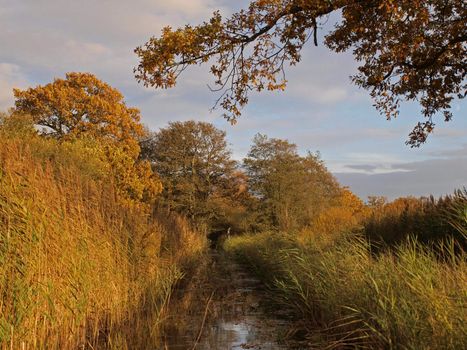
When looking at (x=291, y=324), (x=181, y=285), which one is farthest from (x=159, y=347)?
(x=181, y=285)

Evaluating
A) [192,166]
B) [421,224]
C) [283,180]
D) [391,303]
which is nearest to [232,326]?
[391,303]

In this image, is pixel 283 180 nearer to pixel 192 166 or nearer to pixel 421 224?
pixel 192 166

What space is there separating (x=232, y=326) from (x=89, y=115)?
93.3ft

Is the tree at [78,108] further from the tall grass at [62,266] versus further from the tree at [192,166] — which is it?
the tall grass at [62,266]

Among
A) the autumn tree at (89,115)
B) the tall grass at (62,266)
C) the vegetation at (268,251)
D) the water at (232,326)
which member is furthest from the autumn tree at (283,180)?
the tall grass at (62,266)

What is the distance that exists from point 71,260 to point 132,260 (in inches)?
109

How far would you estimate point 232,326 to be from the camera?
8031mm

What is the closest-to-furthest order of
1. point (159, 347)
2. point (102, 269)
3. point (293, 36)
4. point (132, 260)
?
point (159, 347), point (102, 269), point (132, 260), point (293, 36)

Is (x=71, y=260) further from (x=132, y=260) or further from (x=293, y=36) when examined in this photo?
(x=293, y=36)

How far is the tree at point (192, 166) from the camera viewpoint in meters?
45.9

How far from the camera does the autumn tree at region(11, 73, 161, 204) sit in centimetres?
3170

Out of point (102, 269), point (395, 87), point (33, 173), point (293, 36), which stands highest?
point (293, 36)

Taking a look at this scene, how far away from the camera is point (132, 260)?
8.44m

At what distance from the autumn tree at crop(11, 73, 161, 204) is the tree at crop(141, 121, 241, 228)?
1119 centimetres
